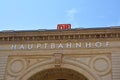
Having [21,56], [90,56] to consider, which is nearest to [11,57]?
[21,56]

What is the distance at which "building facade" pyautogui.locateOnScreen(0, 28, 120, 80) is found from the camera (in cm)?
2845

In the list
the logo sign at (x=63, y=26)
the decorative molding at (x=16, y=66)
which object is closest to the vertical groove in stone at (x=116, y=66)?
the logo sign at (x=63, y=26)

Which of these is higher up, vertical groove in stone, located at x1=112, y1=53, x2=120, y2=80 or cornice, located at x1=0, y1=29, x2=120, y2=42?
cornice, located at x1=0, y1=29, x2=120, y2=42

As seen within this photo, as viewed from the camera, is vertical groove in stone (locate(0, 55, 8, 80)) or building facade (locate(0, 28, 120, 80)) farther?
vertical groove in stone (locate(0, 55, 8, 80))

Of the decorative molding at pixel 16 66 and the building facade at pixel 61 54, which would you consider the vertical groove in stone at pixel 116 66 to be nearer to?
the building facade at pixel 61 54

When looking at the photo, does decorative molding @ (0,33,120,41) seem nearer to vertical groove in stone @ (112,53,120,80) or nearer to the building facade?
the building facade

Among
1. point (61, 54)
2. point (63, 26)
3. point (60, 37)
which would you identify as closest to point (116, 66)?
point (61, 54)

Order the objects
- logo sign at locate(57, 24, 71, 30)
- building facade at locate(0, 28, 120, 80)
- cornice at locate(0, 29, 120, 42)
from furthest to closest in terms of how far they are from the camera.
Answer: logo sign at locate(57, 24, 71, 30) → cornice at locate(0, 29, 120, 42) → building facade at locate(0, 28, 120, 80)

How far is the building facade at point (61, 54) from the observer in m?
28.5

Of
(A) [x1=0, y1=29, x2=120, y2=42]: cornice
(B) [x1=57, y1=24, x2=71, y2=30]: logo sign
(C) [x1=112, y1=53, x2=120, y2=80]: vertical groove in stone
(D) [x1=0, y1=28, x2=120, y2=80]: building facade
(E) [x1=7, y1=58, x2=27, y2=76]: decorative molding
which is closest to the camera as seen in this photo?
(C) [x1=112, y1=53, x2=120, y2=80]: vertical groove in stone

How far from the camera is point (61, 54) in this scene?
96.4ft

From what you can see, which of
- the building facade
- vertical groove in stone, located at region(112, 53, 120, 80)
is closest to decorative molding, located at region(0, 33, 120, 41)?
the building facade

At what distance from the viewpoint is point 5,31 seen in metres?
31.4

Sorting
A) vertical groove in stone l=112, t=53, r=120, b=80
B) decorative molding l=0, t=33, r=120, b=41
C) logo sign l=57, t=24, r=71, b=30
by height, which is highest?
logo sign l=57, t=24, r=71, b=30
